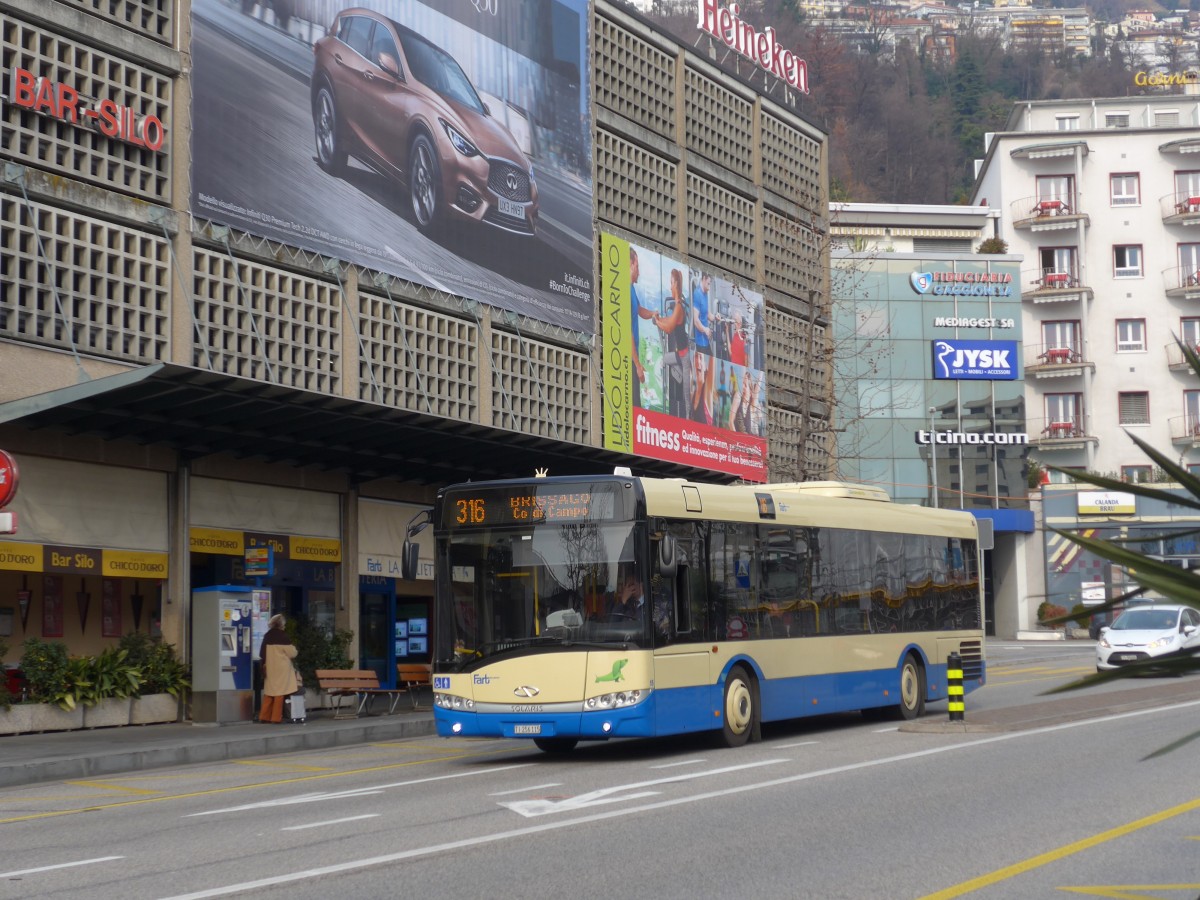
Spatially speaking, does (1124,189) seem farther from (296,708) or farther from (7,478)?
(7,478)

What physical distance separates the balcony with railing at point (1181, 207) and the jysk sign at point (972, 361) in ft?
40.7

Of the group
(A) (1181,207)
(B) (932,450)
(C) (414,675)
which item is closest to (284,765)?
(C) (414,675)

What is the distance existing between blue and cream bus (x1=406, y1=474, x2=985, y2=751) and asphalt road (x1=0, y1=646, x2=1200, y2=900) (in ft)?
2.05

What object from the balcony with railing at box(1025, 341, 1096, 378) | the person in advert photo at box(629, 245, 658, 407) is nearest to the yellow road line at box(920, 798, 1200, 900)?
the person in advert photo at box(629, 245, 658, 407)

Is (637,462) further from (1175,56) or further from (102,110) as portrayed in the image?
(1175,56)

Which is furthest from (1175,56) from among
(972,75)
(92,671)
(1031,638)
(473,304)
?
(92,671)

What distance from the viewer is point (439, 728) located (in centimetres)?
1725

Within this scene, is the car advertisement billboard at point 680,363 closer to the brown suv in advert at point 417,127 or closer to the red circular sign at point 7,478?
the brown suv in advert at point 417,127

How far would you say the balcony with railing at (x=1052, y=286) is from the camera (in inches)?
2899

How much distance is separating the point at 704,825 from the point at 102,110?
51.8 feet

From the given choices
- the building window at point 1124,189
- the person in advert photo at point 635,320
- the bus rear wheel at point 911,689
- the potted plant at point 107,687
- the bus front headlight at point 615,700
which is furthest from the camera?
the building window at point 1124,189

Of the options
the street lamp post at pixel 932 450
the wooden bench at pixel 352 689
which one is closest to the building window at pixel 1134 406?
the street lamp post at pixel 932 450

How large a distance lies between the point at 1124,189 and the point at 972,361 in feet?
47.0

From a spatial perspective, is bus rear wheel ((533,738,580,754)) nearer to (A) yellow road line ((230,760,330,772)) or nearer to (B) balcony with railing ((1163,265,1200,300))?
(A) yellow road line ((230,760,330,772))
